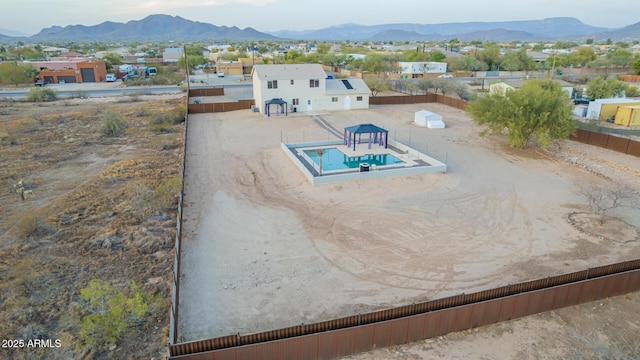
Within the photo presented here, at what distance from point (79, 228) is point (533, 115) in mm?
25437

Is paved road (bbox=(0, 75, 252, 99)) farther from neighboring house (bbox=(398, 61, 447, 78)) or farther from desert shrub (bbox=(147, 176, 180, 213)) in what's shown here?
desert shrub (bbox=(147, 176, 180, 213))

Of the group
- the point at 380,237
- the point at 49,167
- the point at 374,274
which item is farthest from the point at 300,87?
the point at 374,274

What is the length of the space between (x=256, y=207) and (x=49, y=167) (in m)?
14.2

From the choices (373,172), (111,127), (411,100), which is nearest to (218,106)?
(111,127)

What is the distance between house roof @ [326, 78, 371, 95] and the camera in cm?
4191

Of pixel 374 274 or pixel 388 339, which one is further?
pixel 374 274

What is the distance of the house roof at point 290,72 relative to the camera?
39594 millimetres

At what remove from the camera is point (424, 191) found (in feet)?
69.1

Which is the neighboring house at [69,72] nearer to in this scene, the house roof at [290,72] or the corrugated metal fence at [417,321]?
the house roof at [290,72]

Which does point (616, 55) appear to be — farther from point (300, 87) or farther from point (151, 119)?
point (151, 119)

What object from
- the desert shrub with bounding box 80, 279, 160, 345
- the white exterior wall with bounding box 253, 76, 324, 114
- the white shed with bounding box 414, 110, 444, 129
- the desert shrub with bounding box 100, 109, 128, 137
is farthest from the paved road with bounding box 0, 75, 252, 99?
the desert shrub with bounding box 80, 279, 160, 345

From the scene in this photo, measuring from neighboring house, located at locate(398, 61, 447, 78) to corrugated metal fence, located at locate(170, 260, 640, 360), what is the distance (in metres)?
65.4

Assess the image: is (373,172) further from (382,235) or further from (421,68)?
(421,68)

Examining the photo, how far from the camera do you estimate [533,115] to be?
87.6 ft
